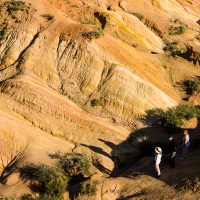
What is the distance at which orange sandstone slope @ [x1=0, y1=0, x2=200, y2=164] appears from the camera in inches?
688

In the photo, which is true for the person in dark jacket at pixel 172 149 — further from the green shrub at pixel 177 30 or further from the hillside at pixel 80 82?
the green shrub at pixel 177 30

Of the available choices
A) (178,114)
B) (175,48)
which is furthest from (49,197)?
(175,48)

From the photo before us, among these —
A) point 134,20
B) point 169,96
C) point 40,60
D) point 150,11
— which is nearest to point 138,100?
point 169,96

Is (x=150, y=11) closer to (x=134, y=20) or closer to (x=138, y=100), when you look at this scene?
(x=134, y=20)

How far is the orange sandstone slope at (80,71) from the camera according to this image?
688 inches

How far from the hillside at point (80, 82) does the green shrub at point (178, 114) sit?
71cm

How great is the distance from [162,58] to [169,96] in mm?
4279

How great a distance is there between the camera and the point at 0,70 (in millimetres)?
20500

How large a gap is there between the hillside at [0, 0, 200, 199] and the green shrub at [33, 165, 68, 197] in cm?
66

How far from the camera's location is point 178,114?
59.0 ft

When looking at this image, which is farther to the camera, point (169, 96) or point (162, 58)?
point (162, 58)

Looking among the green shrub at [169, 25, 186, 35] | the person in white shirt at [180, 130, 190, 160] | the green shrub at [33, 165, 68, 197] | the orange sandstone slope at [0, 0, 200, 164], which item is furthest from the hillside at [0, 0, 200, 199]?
the green shrub at [169, 25, 186, 35]

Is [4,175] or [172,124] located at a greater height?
[172,124]

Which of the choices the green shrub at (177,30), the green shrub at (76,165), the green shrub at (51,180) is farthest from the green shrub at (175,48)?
the green shrub at (51,180)
